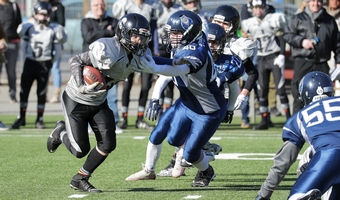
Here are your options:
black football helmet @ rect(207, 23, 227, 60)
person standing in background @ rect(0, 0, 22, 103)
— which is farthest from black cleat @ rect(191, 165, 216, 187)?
person standing in background @ rect(0, 0, 22, 103)

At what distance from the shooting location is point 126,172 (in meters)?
7.46

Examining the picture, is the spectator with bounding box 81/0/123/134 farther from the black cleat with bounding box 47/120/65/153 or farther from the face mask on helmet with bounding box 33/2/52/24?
the black cleat with bounding box 47/120/65/153

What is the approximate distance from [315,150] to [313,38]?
20.9 feet

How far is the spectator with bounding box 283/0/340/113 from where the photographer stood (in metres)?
10.9

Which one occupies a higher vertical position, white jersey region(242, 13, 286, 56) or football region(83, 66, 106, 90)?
football region(83, 66, 106, 90)

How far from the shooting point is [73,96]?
6.46 metres

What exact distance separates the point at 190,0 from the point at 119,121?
2125 mm

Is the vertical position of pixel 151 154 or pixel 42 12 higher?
pixel 42 12

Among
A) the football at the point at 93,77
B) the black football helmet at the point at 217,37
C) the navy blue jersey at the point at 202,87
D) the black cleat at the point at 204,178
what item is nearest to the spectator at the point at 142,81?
the black football helmet at the point at 217,37

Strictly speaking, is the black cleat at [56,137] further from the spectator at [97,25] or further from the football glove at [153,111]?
the spectator at [97,25]

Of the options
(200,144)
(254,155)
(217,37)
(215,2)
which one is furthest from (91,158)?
(215,2)

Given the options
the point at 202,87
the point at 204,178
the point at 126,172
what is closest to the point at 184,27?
the point at 202,87

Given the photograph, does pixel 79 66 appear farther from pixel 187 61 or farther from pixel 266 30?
pixel 266 30

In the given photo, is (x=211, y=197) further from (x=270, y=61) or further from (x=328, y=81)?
(x=270, y=61)
